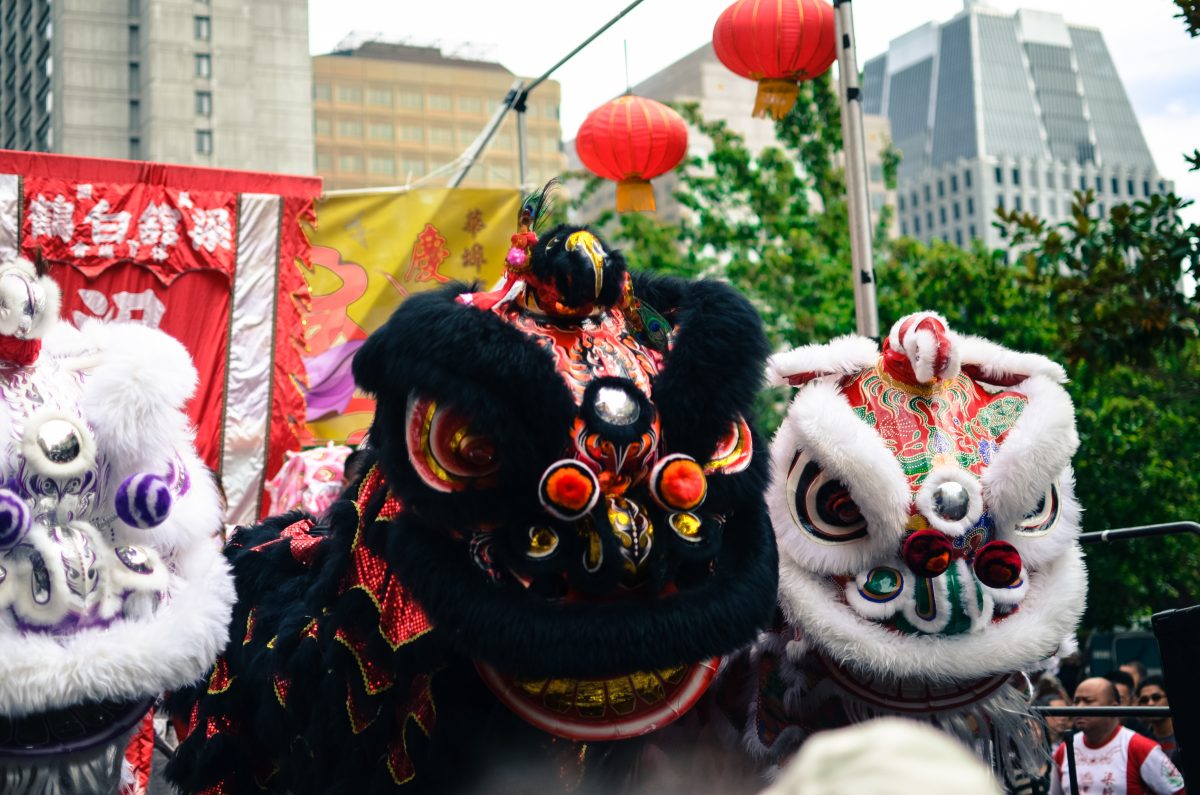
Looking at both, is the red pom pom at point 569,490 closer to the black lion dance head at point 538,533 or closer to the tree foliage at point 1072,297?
the black lion dance head at point 538,533

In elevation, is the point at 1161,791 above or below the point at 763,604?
below

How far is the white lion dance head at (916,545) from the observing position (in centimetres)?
357

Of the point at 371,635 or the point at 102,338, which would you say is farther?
the point at 102,338

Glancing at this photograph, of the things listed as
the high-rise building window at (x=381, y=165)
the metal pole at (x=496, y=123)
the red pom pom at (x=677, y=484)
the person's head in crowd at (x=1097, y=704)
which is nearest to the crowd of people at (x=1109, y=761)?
the person's head in crowd at (x=1097, y=704)

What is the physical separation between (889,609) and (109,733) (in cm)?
180

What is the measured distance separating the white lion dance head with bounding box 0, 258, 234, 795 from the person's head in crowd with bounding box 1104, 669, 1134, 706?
12.9 feet

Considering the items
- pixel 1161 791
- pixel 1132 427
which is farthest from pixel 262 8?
pixel 1161 791

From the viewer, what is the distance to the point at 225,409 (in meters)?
7.13

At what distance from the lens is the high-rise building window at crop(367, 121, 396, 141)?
209 feet

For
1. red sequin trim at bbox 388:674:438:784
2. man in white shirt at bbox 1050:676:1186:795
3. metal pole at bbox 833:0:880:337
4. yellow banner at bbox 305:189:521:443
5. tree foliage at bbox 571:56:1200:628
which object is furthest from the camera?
yellow banner at bbox 305:189:521:443

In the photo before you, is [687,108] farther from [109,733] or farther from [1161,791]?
[109,733]

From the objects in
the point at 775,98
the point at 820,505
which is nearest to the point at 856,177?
the point at 775,98

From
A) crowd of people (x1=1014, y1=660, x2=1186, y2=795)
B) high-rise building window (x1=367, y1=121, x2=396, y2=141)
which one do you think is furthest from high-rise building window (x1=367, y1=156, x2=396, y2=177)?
crowd of people (x1=1014, y1=660, x2=1186, y2=795)

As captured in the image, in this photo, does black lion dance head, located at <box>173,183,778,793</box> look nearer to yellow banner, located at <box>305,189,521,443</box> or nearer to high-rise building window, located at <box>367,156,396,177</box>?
yellow banner, located at <box>305,189,521,443</box>
